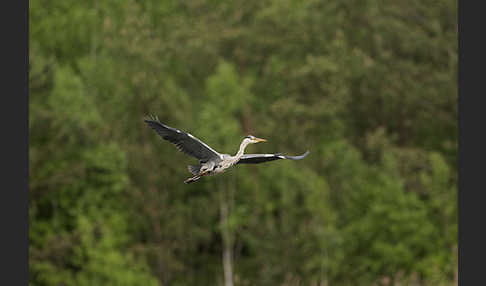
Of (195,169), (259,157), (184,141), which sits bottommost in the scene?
(195,169)

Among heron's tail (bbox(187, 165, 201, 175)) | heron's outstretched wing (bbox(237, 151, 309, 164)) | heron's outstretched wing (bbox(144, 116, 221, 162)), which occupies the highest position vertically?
heron's outstretched wing (bbox(144, 116, 221, 162))

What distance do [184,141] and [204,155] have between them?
28cm

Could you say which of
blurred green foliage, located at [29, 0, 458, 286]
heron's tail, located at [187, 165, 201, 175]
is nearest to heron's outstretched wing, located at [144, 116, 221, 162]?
heron's tail, located at [187, 165, 201, 175]

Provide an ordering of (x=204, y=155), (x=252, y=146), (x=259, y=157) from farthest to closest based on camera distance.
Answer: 1. (x=252, y=146)
2. (x=204, y=155)
3. (x=259, y=157)

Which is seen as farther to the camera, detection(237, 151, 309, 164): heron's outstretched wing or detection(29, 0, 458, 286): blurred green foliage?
detection(29, 0, 458, 286): blurred green foliage

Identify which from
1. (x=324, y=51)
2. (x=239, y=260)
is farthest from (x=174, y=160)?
(x=324, y=51)

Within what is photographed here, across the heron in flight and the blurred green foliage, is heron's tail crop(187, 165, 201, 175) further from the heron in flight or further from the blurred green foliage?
the blurred green foliage

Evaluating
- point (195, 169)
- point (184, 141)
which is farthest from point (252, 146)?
point (195, 169)

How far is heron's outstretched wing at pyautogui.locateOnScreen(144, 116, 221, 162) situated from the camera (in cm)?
1059

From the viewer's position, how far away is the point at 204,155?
10695 millimetres

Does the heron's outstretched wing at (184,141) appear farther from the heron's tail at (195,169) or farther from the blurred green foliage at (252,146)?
the blurred green foliage at (252,146)

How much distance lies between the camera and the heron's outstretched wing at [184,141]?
34.7 feet

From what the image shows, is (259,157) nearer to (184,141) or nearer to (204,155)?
(204,155)

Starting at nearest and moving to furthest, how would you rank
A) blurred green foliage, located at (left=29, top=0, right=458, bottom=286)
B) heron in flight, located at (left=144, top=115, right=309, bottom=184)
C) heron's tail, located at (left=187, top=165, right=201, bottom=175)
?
heron in flight, located at (left=144, top=115, right=309, bottom=184) < heron's tail, located at (left=187, top=165, right=201, bottom=175) < blurred green foliage, located at (left=29, top=0, right=458, bottom=286)
